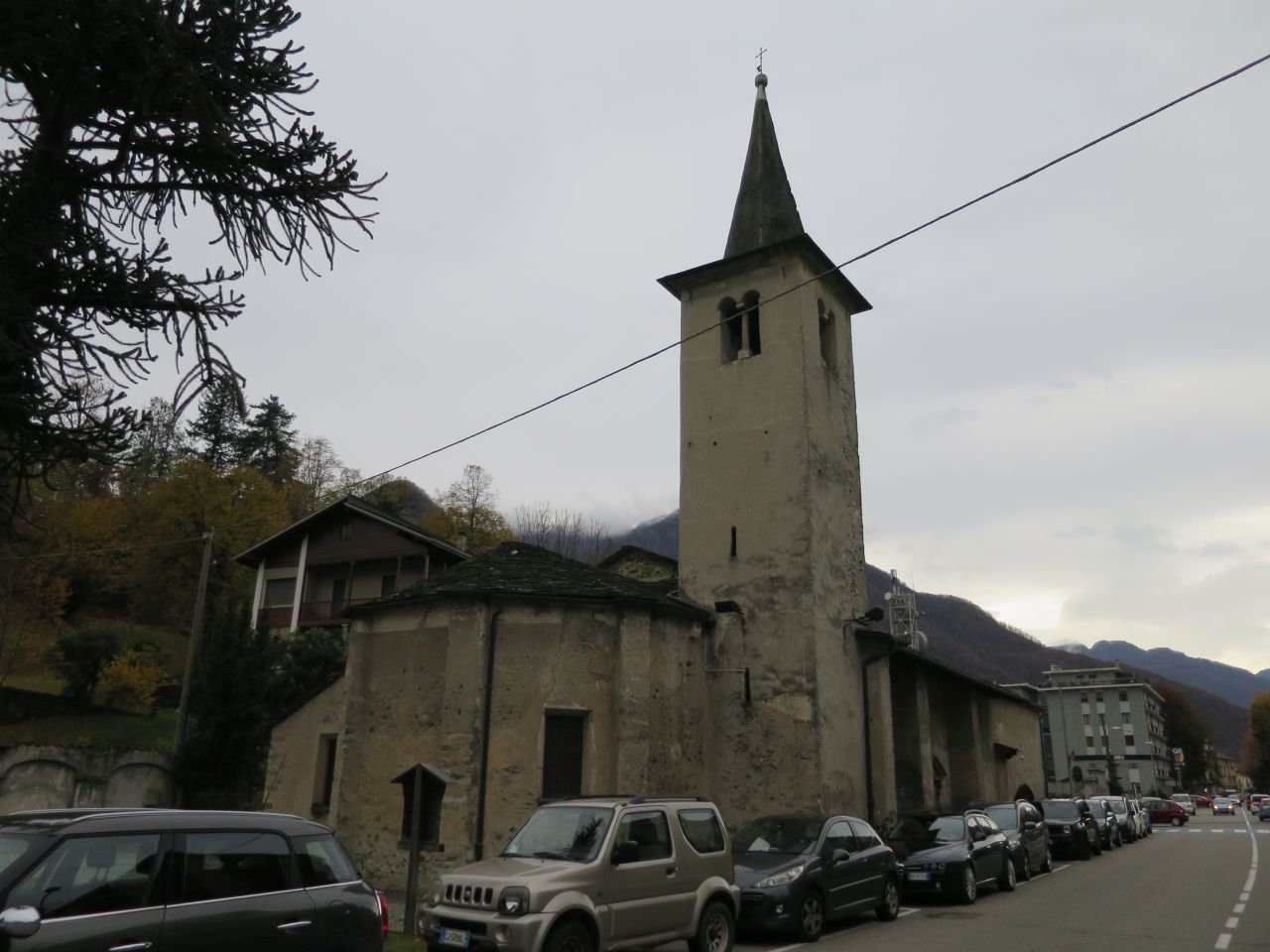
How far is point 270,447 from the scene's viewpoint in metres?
64.6

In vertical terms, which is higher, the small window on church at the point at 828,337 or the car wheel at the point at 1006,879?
the small window on church at the point at 828,337

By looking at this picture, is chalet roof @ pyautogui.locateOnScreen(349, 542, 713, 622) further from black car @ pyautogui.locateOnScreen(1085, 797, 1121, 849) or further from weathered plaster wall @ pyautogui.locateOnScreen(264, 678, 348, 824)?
black car @ pyautogui.locateOnScreen(1085, 797, 1121, 849)

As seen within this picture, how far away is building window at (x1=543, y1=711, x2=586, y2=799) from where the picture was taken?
51.5ft

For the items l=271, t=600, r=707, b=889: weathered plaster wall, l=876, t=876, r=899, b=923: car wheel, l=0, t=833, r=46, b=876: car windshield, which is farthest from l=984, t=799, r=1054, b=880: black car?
l=0, t=833, r=46, b=876: car windshield

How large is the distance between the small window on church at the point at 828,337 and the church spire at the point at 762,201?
235 centimetres

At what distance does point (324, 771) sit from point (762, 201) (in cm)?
1817

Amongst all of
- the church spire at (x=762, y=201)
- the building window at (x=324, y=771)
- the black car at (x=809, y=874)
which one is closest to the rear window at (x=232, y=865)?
the black car at (x=809, y=874)

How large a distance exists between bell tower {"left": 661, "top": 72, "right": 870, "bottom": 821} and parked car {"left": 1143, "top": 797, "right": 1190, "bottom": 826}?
115 ft

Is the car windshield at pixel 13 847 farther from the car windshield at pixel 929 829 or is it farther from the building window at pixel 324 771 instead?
the car windshield at pixel 929 829

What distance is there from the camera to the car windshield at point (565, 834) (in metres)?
9.09

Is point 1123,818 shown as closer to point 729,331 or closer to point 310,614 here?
point 729,331

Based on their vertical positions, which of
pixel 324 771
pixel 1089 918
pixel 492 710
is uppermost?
pixel 492 710

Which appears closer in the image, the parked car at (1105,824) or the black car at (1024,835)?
the black car at (1024,835)

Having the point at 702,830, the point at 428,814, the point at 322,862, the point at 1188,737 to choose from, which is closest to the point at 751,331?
the point at 428,814
